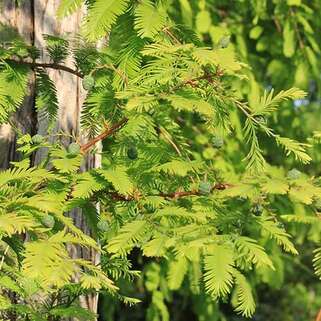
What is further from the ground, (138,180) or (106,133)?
(106,133)

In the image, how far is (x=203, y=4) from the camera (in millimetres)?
4367

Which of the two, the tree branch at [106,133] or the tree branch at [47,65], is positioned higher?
the tree branch at [47,65]

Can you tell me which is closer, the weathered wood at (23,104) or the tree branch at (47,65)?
the tree branch at (47,65)

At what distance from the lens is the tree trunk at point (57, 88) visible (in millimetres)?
2443

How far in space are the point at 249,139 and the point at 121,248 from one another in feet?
1.84

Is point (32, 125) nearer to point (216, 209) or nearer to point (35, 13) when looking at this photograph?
point (35, 13)

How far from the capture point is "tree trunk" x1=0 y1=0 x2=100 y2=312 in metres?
2.44

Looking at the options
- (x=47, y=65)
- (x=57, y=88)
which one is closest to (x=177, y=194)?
(x=47, y=65)

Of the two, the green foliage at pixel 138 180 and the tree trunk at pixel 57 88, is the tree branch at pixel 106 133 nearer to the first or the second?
the green foliage at pixel 138 180

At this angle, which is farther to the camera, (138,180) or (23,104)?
(23,104)

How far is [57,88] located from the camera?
254 centimetres

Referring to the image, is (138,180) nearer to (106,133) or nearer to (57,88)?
(106,133)

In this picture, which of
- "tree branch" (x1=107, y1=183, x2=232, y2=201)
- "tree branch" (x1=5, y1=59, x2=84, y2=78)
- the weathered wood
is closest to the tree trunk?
the weathered wood

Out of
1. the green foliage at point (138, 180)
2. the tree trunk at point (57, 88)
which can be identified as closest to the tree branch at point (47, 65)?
the green foliage at point (138, 180)
